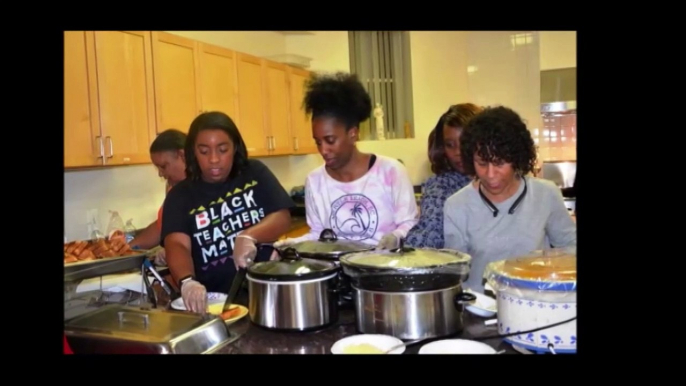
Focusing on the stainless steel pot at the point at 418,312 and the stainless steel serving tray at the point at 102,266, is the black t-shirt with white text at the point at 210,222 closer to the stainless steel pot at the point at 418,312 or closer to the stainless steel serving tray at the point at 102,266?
the stainless steel serving tray at the point at 102,266

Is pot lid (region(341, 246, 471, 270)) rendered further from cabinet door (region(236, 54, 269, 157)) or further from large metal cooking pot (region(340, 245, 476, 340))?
cabinet door (region(236, 54, 269, 157))

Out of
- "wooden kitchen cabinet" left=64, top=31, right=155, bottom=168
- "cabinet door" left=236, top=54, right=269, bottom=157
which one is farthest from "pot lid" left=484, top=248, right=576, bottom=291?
"cabinet door" left=236, top=54, right=269, bottom=157

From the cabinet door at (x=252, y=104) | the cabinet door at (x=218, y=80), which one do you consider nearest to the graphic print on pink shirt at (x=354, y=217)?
the cabinet door at (x=218, y=80)

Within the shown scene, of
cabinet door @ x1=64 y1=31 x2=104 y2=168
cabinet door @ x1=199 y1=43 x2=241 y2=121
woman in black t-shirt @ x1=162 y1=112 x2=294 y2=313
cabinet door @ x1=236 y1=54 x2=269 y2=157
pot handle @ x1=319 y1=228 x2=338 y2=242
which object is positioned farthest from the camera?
cabinet door @ x1=236 y1=54 x2=269 y2=157

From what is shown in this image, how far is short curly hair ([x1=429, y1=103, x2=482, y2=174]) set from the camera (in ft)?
5.64

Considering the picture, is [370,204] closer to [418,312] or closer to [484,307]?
[484,307]

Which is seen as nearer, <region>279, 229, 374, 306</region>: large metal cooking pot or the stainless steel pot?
the stainless steel pot

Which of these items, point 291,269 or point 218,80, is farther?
point 218,80

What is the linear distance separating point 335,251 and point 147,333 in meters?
0.45

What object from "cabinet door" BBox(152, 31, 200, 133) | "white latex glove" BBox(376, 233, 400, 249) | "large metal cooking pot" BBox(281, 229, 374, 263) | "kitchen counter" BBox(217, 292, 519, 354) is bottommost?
"kitchen counter" BBox(217, 292, 519, 354)

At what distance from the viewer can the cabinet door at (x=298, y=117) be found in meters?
4.11

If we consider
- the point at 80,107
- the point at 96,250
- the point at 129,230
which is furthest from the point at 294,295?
the point at 129,230

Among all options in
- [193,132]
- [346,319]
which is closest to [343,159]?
[193,132]

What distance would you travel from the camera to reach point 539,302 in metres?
0.98
